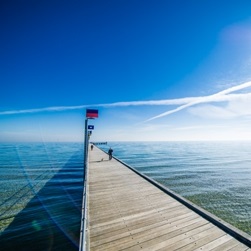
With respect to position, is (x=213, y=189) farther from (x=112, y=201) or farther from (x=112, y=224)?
(x=112, y=224)

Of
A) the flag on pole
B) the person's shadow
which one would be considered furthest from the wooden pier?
the flag on pole

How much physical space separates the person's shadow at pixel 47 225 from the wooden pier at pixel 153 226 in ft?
8.16

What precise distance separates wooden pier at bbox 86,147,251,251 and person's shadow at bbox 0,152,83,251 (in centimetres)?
249

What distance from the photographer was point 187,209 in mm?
7188

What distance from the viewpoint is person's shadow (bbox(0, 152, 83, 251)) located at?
27.1ft

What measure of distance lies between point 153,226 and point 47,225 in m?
7.20

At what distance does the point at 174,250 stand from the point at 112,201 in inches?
157

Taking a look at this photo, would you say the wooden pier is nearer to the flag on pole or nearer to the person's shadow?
the person's shadow

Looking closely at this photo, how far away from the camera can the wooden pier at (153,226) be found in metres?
4.95

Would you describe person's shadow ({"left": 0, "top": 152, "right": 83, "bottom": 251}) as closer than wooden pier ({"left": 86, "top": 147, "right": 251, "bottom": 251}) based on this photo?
No

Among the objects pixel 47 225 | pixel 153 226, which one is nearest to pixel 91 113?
pixel 47 225

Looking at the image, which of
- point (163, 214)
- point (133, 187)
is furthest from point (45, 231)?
point (163, 214)

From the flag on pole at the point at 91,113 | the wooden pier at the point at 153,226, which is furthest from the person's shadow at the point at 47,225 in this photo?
the flag on pole at the point at 91,113

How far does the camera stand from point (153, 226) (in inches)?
233
